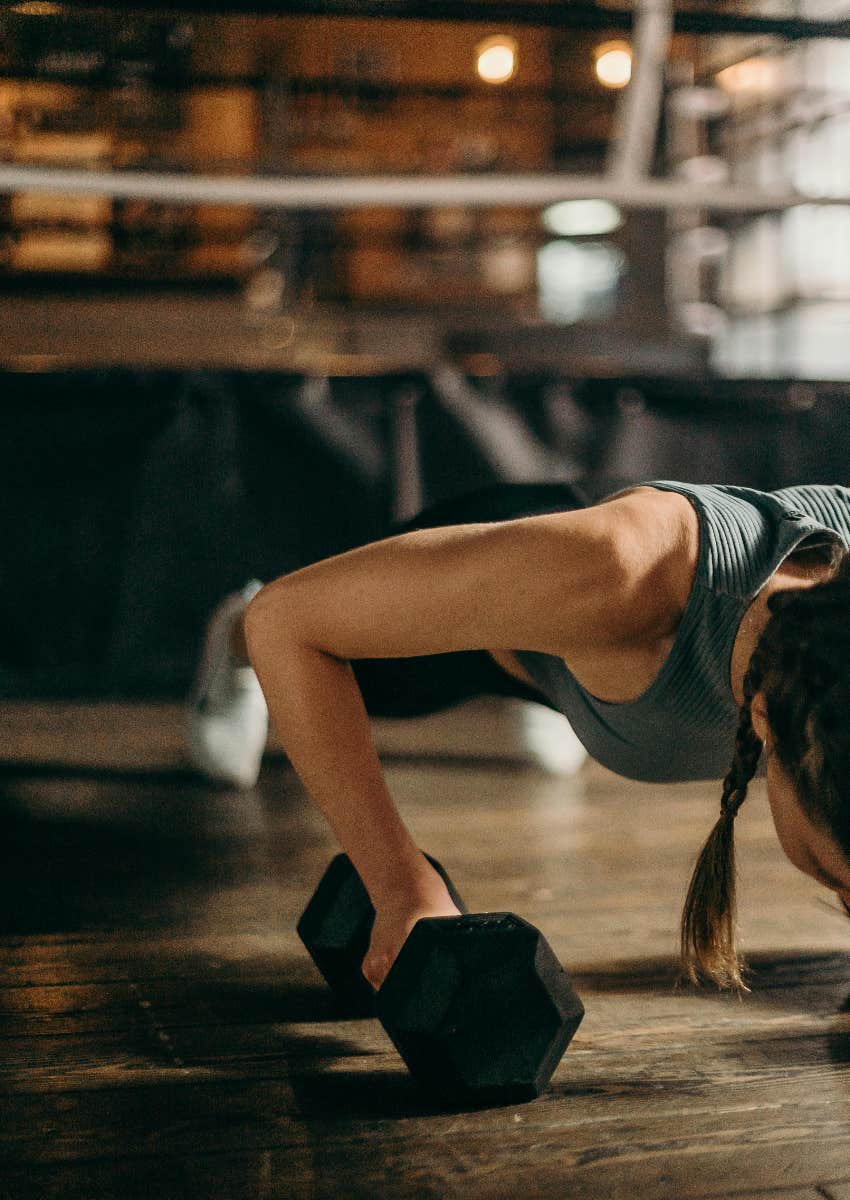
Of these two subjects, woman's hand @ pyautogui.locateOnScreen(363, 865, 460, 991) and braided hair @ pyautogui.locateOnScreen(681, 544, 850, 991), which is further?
woman's hand @ pyautogui.locateOnScreen(363, 865, 460, 991)

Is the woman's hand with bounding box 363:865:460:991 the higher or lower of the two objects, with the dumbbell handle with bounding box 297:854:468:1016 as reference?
higher

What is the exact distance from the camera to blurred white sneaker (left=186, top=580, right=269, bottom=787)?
1719mm

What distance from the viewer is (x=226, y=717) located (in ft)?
5.66

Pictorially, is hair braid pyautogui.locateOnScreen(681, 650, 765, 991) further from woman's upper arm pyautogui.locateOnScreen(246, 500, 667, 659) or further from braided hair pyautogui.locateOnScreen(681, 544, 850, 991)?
woman's upper arm pyautogui.locateOnScreen(246, 500, 667, 659)

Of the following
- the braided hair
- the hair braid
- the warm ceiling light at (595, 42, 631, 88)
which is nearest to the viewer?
the braided hair

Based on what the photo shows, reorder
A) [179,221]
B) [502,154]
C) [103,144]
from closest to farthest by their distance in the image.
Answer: [179,221] < [103,144] < [502,154]

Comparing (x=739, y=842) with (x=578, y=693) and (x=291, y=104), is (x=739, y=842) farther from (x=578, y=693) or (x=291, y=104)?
(x=291, y=104)

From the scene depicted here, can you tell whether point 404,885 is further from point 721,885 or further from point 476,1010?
point 721,885

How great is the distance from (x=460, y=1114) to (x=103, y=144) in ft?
18.3

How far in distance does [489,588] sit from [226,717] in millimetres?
976

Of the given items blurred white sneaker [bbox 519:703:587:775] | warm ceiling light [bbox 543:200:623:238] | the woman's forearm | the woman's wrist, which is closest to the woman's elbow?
the woman's forearm

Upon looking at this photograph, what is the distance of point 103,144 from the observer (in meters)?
5.54

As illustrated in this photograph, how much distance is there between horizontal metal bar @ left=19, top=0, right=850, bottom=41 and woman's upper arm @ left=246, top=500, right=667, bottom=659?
3.95 feet

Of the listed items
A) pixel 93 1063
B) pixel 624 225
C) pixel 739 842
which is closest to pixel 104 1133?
pixel 93 1063
